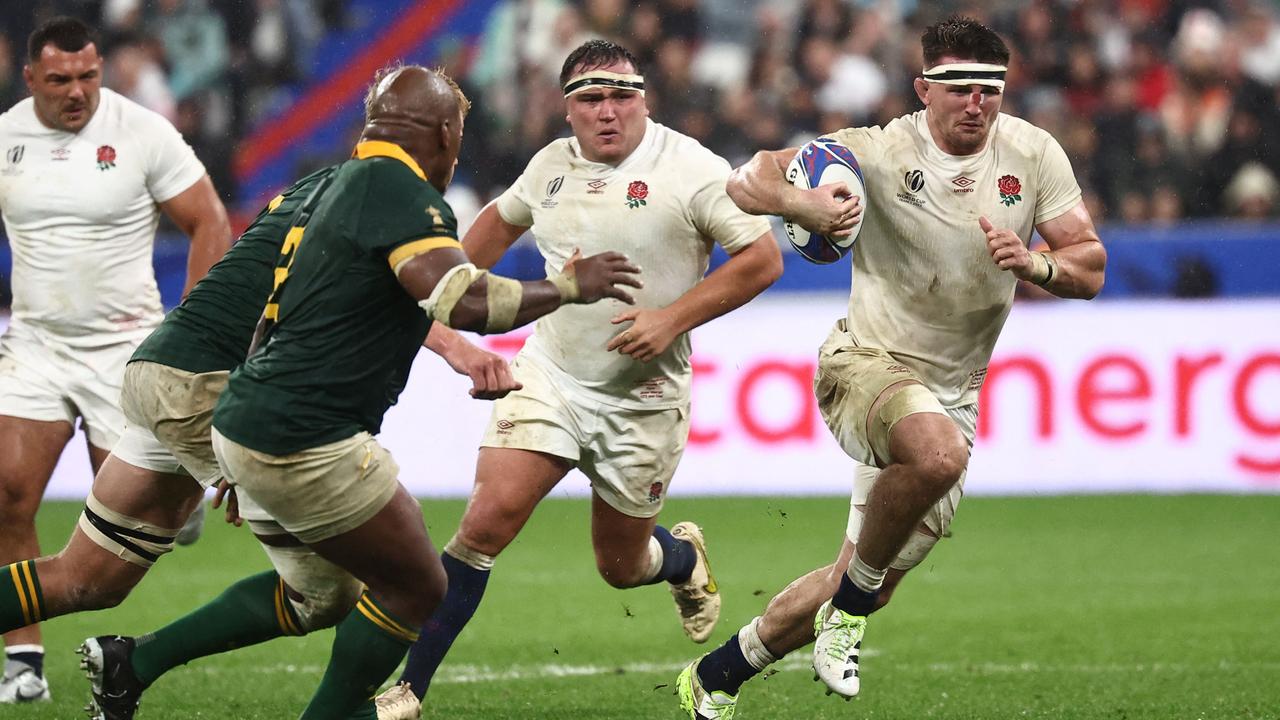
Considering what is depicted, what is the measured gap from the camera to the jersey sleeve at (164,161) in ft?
26.5

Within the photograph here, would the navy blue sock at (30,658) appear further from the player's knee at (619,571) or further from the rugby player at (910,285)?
the rugby player at (910,285)

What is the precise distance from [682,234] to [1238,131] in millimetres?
9130

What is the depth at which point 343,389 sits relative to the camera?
5344mm

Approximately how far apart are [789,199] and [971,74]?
83cm

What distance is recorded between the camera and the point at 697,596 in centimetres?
837

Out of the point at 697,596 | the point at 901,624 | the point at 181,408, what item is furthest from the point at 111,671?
the point at 901,624

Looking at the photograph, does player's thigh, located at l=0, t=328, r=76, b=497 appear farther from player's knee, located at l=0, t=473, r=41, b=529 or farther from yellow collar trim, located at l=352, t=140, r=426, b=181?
yellow collar trim, located at l=352, t=140, r=426, b=181

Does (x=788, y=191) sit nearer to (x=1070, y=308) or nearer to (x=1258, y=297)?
(x=1070, y=308)

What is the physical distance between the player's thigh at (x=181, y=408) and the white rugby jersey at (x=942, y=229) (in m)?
2.49

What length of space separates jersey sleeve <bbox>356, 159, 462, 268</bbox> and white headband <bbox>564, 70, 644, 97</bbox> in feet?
7.21

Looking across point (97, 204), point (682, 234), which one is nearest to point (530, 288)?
point (682, 234)

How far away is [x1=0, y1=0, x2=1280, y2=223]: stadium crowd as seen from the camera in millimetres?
15125

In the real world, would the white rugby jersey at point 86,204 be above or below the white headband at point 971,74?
below

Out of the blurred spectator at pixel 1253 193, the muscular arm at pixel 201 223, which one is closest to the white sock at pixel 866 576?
the muscular arm at pixel 201 223
